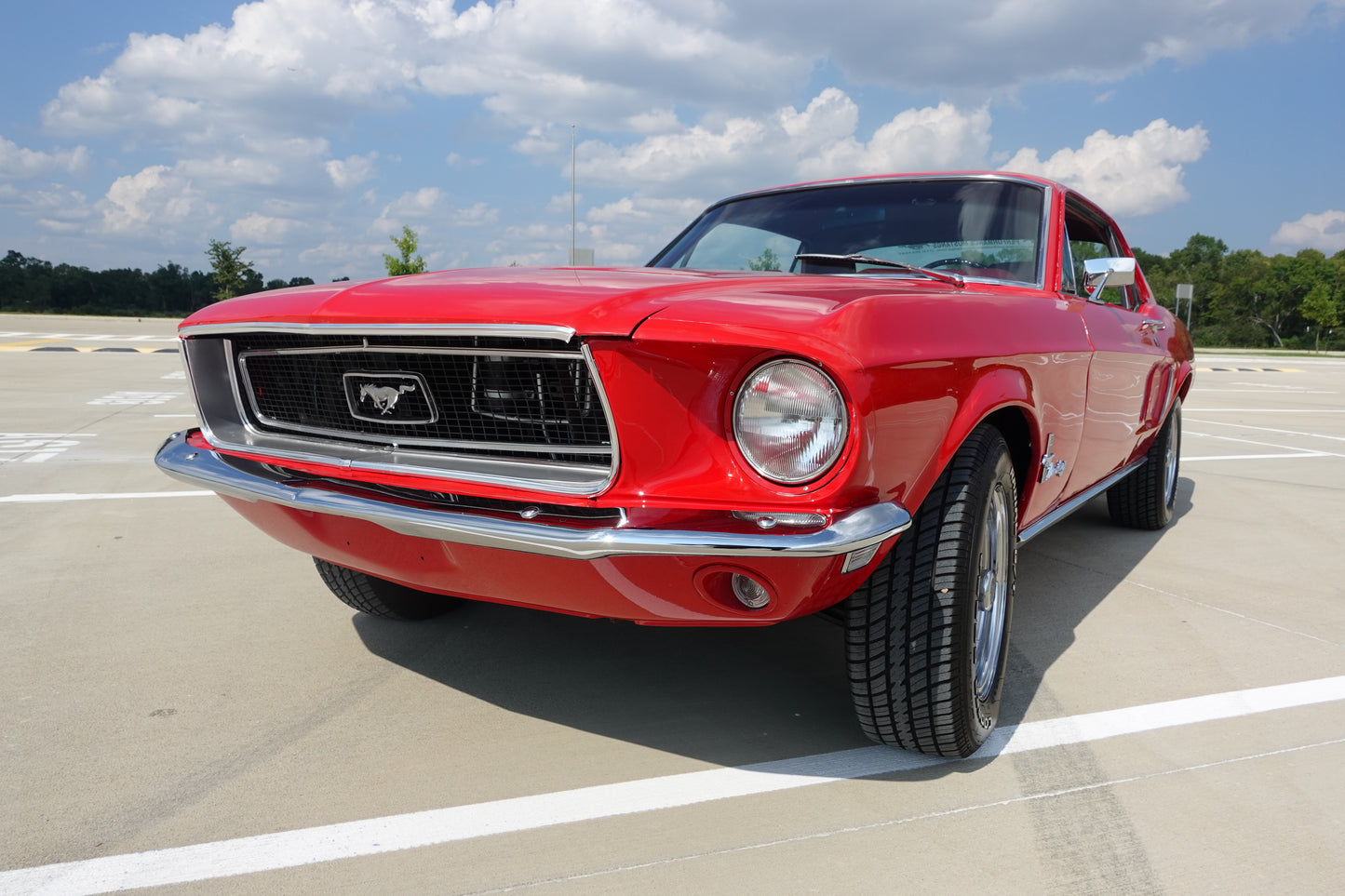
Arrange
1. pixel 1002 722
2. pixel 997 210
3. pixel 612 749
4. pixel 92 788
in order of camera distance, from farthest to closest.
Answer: pixel 997 210 < pixel 1002 722 < pixel 612 749 < pixel 92 788

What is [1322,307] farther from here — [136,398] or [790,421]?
[790,421]

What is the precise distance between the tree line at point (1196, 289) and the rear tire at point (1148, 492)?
34.6 m

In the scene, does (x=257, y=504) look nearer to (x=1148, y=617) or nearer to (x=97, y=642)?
(x=97, y=642)

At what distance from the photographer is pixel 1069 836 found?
6.28ft

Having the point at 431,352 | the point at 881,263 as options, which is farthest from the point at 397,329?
the point at 881,263

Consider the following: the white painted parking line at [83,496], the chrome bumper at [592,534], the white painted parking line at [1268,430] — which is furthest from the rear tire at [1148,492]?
the white painted parking line at [1268,430]

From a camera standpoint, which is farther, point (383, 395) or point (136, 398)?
point (136, 398)

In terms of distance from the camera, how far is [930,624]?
6.60ft

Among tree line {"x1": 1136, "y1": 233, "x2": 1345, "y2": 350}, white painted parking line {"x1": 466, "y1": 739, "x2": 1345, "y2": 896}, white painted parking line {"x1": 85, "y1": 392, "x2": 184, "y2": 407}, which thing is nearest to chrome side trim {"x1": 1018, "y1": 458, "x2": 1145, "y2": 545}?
white painted parking line {"x1": 466, "y1": 739, "x2": 1345, "y2": 896}

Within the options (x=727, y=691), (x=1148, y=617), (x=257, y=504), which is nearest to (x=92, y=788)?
(x=257, y=504)

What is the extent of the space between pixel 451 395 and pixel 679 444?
0.59 metres

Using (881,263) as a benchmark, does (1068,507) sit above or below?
below

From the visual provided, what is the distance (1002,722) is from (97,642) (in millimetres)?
2675

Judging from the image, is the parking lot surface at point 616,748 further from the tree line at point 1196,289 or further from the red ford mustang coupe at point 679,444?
the tree line at point 1196,289
